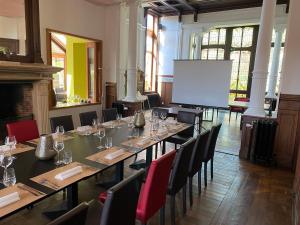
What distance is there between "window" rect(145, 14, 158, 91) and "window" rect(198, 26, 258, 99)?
2.13 meters

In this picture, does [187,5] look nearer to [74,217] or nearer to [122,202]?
[122,202]

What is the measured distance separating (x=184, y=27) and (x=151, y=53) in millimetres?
1652

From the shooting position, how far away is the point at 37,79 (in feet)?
13.1

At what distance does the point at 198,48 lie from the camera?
9180 millimetres

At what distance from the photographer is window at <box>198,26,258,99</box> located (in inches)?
352

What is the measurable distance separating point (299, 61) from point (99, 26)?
4472mm

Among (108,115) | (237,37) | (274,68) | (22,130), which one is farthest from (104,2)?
(274,68)

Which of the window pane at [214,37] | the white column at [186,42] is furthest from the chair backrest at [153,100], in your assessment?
the window pane at [214,37]

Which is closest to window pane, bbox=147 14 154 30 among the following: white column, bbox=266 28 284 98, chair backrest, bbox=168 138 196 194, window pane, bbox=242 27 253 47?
window pane, bbox=242 27 253 47

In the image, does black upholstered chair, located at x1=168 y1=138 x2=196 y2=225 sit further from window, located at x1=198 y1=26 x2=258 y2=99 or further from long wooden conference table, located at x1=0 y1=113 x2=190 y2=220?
window, located at x1=198 y1=26 x2=258 y2=99

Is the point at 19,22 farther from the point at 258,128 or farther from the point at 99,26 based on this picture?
the point at 258,128

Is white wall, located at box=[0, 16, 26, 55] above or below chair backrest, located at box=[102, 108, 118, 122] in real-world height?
above

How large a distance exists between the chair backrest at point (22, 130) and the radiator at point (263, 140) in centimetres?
345

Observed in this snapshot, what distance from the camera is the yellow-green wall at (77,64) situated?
20.2 feet
